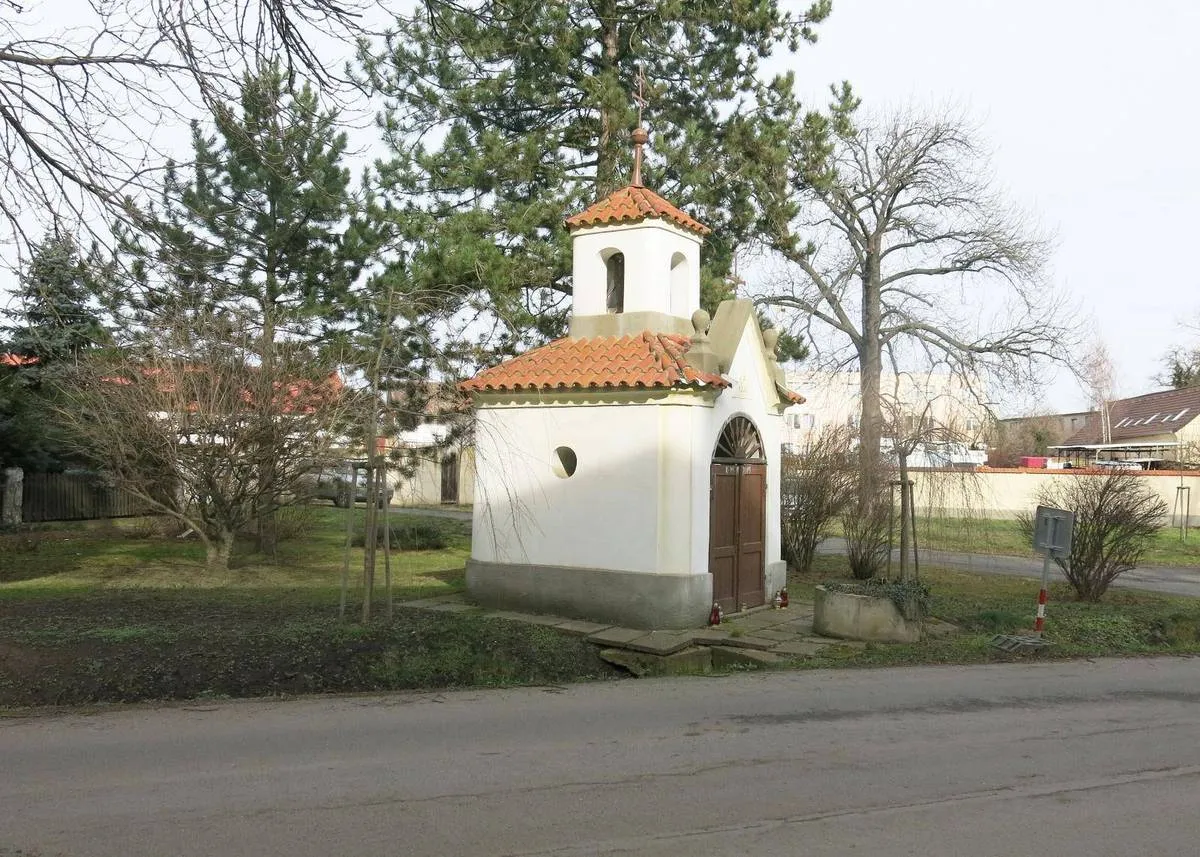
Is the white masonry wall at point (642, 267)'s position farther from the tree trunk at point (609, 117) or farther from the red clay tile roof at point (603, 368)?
the tree trunk at point (609, 117)

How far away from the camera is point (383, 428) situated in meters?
13.9

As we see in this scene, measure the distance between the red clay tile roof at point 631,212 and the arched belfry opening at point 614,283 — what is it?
2.20 ft

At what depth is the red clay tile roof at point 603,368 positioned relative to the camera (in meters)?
11.9

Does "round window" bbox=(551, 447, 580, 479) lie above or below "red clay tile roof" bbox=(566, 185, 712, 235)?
below

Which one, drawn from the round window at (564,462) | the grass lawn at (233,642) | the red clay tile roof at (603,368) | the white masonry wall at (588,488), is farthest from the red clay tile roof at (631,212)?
the grass lawn at (233,642)

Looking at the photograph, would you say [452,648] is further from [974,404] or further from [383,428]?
[974,404]

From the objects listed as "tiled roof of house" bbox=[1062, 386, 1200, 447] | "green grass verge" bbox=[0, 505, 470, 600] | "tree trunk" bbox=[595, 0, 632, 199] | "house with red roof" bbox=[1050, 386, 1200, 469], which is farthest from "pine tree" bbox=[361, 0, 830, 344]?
"tiled roof of house" bbox=[1062, 386, 1200, 447]

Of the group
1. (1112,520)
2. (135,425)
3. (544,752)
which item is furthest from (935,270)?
(544,752)

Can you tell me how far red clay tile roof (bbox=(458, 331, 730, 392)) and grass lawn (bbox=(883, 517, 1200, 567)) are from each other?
38.0ft

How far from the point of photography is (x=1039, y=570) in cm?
2272

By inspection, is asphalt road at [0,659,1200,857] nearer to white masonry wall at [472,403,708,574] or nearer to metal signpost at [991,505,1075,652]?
metal signpost at [991,505,1075,652]

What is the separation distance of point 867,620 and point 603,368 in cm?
456

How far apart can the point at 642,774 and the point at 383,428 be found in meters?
8.66

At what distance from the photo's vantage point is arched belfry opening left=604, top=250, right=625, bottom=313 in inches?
554
